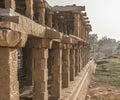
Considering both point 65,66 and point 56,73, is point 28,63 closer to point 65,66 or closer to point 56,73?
point 65,66

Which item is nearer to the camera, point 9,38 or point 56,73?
point 9,38

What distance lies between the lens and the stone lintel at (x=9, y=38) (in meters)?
5.34

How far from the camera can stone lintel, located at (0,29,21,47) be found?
534 centimetres

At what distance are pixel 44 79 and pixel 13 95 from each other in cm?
333

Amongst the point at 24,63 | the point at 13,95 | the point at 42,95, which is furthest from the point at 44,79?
the point at 24,63

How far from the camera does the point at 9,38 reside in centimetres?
544

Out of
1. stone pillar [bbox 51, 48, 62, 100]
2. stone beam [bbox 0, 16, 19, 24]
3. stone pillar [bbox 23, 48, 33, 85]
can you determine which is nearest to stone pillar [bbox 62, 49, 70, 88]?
stone pillar [bbox 23, 48, 33, 85]

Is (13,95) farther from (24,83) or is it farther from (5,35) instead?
(24,83)

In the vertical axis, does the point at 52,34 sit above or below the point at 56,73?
above

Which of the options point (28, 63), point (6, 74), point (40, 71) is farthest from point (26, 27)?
point (28, 63)

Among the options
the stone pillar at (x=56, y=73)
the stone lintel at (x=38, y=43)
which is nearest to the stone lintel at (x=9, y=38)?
the stone lintel at (x=38, y=43)

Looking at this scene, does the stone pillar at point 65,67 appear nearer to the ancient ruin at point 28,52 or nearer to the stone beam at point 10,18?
the ancient ruin at point 28,52

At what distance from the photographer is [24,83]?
14656 mm

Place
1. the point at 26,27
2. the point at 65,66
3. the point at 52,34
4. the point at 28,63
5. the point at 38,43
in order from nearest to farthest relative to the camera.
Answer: the point at 26,27, the point at 52,34, the point at 38,43, the point at 65,66, the point at 28,63
